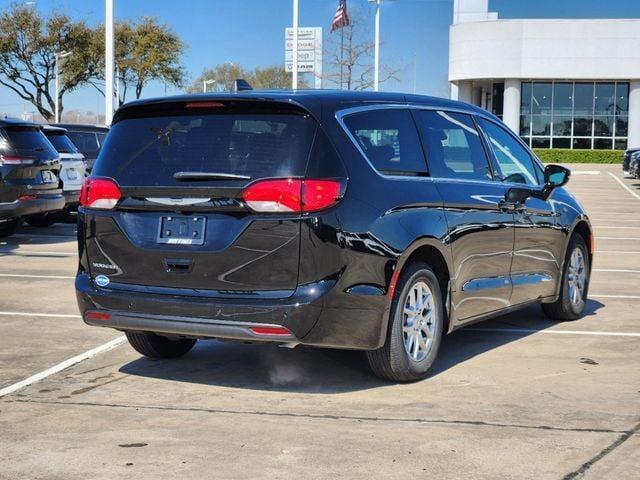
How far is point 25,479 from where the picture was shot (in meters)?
4.30

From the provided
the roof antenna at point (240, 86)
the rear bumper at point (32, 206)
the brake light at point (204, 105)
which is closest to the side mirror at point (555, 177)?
the roof antenna at point (240, 86)

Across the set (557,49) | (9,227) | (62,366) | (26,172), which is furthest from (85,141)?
Answer: (557,49)

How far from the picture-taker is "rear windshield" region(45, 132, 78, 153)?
54.4 feet

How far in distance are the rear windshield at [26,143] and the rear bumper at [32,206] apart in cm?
59

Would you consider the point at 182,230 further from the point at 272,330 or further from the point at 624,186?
the point at 624,186

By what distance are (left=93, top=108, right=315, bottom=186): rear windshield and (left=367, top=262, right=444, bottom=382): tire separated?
1.02m

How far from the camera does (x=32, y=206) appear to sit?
14031 mm

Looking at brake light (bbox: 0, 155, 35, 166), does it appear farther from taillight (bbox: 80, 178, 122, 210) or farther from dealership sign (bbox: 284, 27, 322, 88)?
dealership sign (bbox: 284, 27, 322, 88)

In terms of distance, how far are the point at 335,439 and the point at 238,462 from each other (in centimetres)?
58

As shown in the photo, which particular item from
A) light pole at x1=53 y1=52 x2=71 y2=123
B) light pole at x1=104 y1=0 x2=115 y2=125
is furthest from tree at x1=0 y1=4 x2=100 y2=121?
light pole at x1=104 y1=0 x2=115 y2=125

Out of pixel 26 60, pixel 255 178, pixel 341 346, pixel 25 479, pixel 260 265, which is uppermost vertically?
pixel 26 60

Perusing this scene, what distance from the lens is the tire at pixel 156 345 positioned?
6.61 m

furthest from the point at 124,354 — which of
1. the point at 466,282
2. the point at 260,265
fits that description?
the point at 466,282

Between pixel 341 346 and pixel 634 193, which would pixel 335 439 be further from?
pixel 634 193
